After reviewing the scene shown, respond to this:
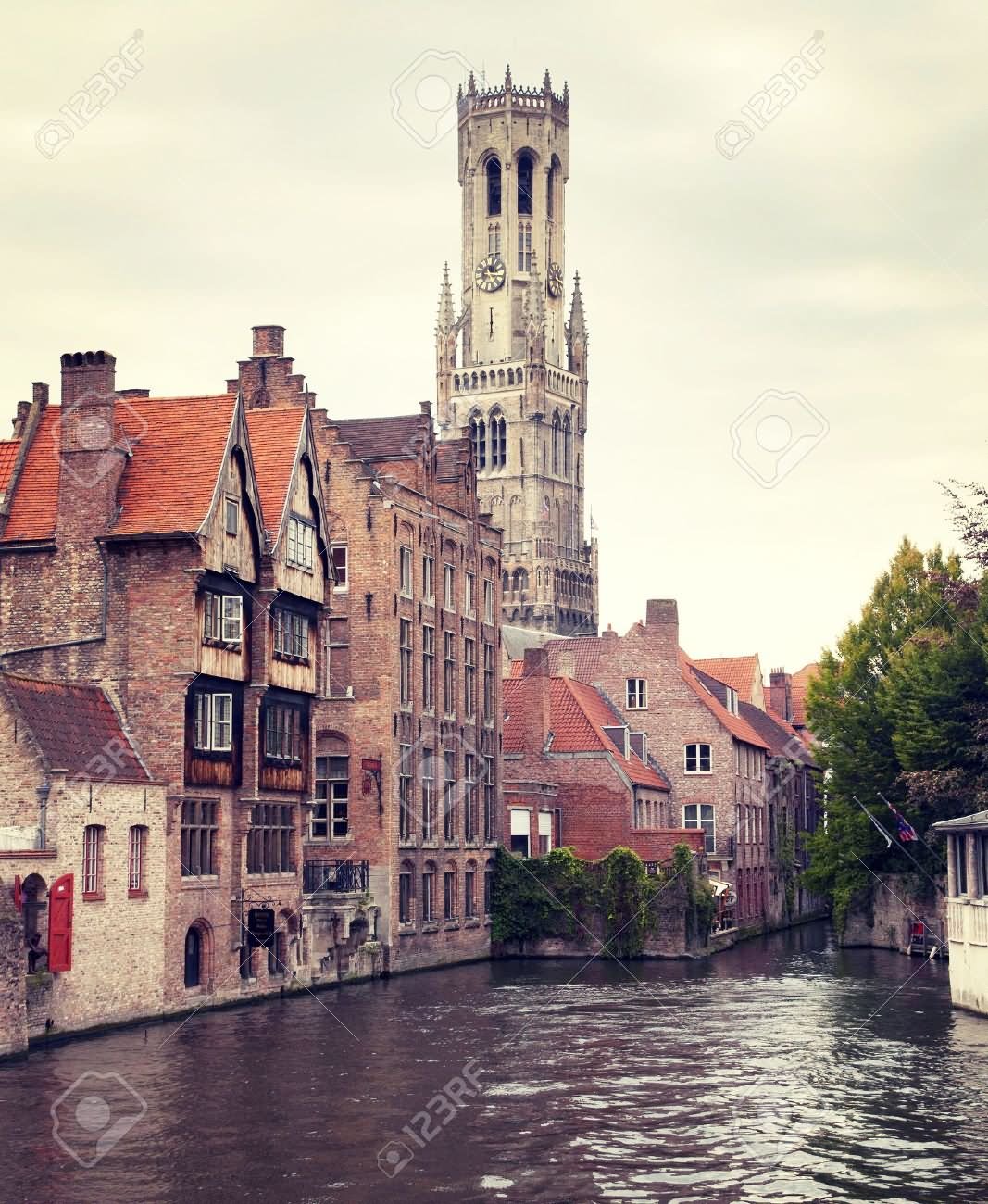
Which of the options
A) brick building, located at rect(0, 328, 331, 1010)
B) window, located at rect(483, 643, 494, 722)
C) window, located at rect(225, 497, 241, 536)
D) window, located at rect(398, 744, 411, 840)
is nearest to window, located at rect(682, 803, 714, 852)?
window, located at rect(483, 643, 494, 722)

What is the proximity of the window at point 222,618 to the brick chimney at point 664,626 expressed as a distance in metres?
34.1

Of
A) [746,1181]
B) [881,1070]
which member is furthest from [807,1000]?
[746,1181]

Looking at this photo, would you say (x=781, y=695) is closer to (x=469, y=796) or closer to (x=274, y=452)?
(x=469, y=796)

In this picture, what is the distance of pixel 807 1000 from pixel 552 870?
62.9 feet

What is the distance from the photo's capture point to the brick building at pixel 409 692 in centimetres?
5881

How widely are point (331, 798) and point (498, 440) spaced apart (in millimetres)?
128649

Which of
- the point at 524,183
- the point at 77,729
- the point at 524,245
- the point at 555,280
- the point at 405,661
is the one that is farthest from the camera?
the point at 524,183

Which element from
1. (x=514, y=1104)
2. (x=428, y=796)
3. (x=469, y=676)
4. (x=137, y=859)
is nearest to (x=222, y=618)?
(x=137, y=859)

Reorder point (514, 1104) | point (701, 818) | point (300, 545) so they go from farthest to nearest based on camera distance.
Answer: point (701, 818) < point (300, 545) < point (514, 1104)

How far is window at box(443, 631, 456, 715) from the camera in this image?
2564 inches

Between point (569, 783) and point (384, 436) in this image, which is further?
point (569, 783)

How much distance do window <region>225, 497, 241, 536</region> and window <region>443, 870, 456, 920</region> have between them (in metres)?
20.5

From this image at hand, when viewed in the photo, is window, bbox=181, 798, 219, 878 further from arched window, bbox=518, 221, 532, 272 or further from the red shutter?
arched window, bbox=518, 221, 532, 272

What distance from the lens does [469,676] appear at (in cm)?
6788
